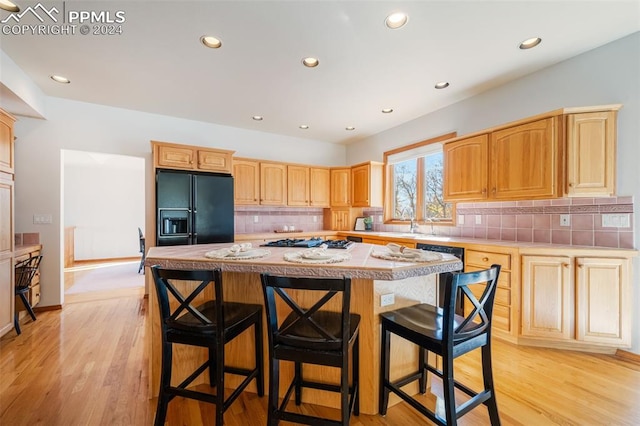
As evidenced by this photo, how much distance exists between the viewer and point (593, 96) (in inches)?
97.0

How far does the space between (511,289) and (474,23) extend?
2.38 m

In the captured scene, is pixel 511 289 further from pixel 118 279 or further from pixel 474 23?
pixel 118 279

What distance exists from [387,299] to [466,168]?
7.58 ft

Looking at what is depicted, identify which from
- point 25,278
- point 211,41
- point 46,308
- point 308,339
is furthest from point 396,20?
point 46,308

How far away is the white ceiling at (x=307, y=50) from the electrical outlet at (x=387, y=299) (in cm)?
203

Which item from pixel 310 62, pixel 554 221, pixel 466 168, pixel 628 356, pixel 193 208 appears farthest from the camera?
pixel 193 208

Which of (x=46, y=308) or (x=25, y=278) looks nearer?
(x=25, y=278)

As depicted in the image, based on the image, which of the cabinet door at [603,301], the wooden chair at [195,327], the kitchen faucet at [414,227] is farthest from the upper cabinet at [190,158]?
the cabinet door at [603,301]

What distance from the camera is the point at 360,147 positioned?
542 cm

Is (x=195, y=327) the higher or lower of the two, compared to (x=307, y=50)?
lower

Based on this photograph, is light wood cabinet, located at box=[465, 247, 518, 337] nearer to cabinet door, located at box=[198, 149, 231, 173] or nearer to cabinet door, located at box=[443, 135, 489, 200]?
cabinet door, located at box=[443, 135, 489, 200]

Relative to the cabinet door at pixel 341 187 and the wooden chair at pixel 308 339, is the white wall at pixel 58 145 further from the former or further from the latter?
the wooden chair at pixel 308 339

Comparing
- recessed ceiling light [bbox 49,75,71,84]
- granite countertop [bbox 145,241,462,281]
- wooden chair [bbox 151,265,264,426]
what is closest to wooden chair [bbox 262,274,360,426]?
granite countertop [bbox 145,241,462,281]

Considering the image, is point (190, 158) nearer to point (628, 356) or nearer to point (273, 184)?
point (273, 184)
